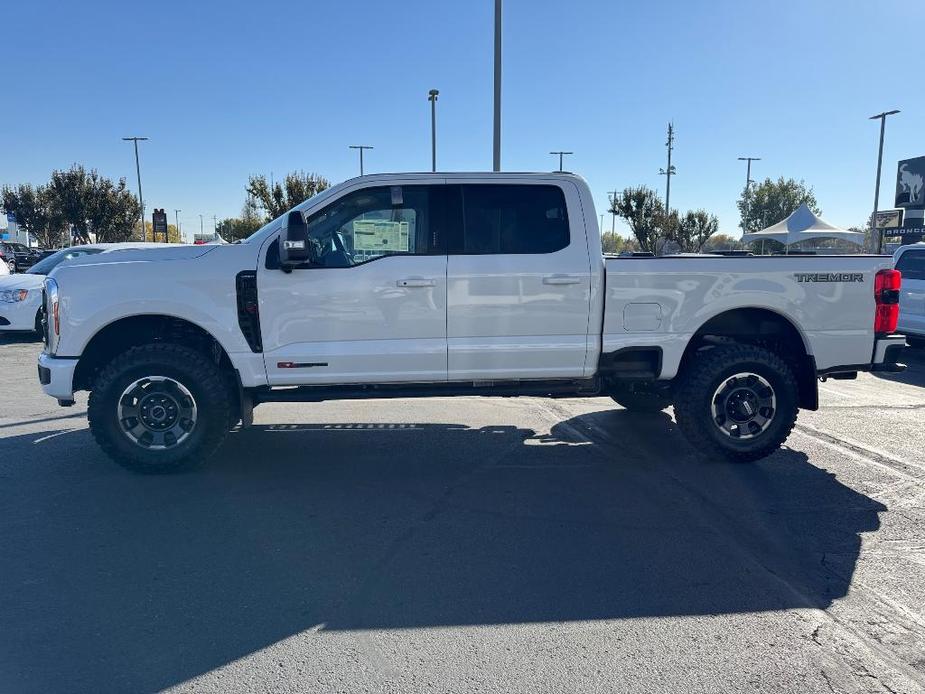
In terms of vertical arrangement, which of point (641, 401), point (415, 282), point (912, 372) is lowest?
point (912, 372)

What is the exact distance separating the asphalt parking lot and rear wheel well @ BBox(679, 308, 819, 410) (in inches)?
24.6

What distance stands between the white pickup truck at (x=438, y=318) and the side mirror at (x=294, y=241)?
0.02 m

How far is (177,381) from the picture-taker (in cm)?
516

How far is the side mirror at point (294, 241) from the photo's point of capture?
15.9ft

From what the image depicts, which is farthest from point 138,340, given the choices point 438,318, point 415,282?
point 438,318

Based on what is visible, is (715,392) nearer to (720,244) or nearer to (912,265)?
(912,265)

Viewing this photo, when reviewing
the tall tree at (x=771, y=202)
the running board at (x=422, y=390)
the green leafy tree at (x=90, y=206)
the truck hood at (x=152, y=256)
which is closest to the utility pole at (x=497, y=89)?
the running board at (x=422, y=390)

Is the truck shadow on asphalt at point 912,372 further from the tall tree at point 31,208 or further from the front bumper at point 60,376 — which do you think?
the tall tree at point 31,208

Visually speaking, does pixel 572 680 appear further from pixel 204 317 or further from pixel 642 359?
pixel 204 317

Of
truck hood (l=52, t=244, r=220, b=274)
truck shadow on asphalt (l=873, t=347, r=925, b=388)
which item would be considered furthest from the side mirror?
truck shadow on asphalt (l=873, t=347, r=925, b=388)

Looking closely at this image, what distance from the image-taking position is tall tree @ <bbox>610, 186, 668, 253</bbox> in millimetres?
38406

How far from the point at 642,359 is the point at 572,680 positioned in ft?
10.7

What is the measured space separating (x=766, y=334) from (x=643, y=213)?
3554cm

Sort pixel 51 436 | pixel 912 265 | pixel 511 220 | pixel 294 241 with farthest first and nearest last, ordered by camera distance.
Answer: pixel 912 265 → pixel 51 436 → pixel 511 220 → pixel 294 241
